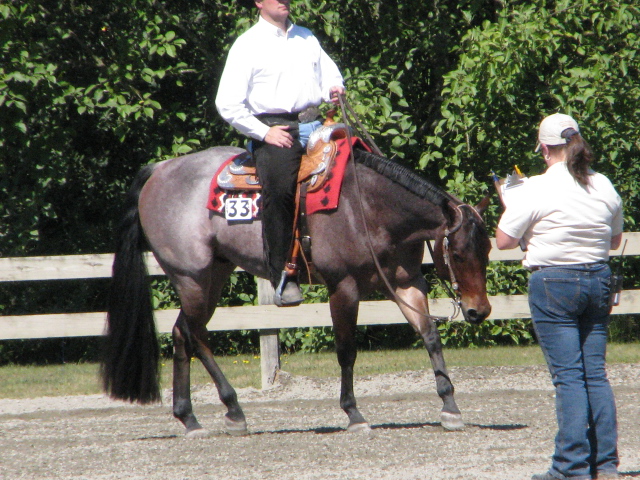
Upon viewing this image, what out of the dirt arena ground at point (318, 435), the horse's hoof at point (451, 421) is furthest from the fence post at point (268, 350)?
the horse's hoof at point (451, 421)

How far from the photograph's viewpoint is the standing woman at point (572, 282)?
427cm

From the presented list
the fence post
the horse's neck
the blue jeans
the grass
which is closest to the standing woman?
the blue jeans

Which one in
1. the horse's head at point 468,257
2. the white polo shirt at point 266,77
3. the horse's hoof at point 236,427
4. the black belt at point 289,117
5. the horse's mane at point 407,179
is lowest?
the horse's hoof at point 236,427

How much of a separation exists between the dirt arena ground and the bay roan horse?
369mm

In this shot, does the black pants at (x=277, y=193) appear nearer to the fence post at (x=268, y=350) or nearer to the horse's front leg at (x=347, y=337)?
the horse's front leg at (x=347, y=337)

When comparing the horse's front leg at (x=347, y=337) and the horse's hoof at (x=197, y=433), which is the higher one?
the horse's front leg at (x=347, y=337)

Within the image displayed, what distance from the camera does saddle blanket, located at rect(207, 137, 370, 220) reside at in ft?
19.7

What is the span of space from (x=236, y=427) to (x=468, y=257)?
77.8 inches

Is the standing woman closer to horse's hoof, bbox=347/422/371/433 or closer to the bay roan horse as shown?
the bay roan horse

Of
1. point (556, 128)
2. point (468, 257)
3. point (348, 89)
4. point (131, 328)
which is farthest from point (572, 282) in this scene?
point (348, 89)

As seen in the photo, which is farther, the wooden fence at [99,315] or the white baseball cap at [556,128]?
the wooden fence at [99,315]

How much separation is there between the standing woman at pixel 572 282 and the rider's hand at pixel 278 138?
77.7 inches

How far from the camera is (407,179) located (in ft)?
19.5

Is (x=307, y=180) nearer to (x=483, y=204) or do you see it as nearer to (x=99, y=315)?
(x=483, y=204)
